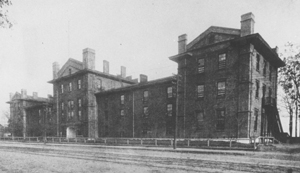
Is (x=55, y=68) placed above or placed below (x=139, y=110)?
above

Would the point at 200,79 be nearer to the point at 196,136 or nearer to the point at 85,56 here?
the point at 196,136

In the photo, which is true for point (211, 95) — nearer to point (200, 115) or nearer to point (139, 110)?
point (200, 115)

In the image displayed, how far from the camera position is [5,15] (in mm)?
6941

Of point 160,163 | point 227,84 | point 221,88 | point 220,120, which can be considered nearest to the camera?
point 160,163

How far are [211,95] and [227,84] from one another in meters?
2.02

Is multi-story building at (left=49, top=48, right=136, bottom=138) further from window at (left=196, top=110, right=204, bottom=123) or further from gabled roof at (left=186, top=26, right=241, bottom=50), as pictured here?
window at (left=196, top=110, right=204, bottom=123)

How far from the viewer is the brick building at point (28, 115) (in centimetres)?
4850

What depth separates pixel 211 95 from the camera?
76.7ft

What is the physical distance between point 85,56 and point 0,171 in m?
30.9

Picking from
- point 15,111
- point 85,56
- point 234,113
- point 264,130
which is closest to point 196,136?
point 234,113

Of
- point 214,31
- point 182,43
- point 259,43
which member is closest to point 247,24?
point 259,43

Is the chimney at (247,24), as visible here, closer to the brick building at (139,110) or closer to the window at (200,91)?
the window at (200,91)

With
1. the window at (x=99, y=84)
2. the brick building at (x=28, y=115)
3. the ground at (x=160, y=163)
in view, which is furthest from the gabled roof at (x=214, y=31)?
the brick building at (x=28, y=115)

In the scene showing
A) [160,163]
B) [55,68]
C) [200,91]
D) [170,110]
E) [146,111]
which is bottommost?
[160,163]
